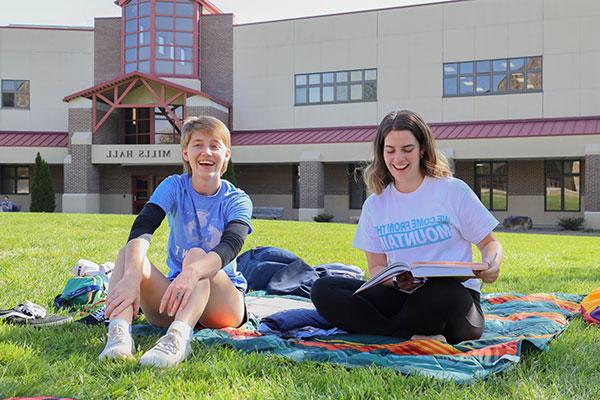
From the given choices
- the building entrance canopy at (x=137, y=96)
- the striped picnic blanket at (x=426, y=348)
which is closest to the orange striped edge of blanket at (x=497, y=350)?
the striped picnic blanket at (x=426, y=348)

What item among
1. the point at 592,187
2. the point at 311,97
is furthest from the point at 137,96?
the point at 592,187

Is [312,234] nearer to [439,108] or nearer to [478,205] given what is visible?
[478,205]

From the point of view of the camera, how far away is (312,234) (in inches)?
642

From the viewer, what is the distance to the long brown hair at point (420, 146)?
158 inches

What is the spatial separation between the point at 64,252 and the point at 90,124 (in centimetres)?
2212

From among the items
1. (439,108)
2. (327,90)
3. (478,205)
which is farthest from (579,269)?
(327,90)

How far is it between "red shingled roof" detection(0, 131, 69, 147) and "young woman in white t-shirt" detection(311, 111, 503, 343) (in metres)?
29.9

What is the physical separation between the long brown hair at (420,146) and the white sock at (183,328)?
5.25 feet

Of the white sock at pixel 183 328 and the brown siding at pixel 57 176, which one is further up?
the brown siding at pixel 57 176

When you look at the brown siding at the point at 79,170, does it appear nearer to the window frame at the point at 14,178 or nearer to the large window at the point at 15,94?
the window frame at the point at 14,178

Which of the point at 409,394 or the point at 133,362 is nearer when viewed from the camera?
the point at 409,394

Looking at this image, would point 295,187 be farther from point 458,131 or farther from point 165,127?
point 458,131

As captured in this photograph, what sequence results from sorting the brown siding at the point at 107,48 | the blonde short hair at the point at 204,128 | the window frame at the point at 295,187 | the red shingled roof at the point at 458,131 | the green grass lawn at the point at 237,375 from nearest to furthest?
the green grass lawn at the point at 237,375 < the blonde short hair at the point at 204,128 < the red shingled roof at the point at 458,131 < the window frame at the point at 295,187 < the brown siding at the point at 107,48

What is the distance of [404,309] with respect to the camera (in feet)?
12.7
